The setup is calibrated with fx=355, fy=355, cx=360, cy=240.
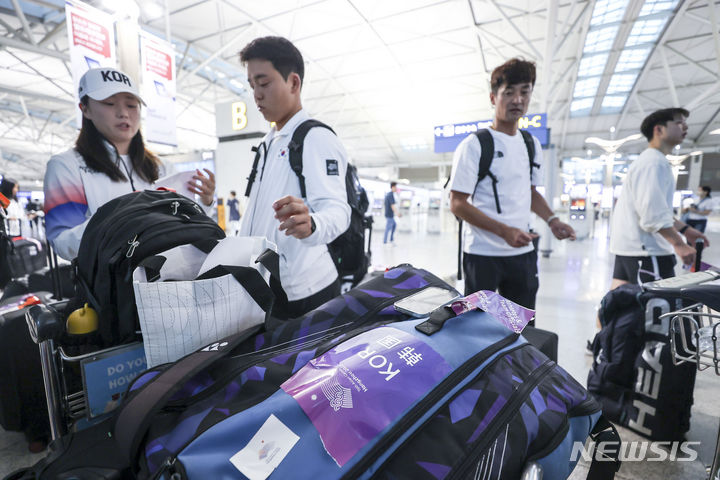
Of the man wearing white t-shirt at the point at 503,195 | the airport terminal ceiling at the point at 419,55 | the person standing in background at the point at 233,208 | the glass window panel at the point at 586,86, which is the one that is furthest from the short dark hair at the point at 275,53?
the glass window panel at the point at 586,86

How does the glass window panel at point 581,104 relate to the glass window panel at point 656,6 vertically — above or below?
below

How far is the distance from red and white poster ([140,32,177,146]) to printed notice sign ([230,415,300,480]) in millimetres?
5142

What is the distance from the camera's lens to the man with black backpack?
1162mm

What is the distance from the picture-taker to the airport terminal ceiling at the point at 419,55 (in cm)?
974

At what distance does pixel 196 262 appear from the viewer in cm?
87

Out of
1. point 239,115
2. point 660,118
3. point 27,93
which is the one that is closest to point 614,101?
point 239,115

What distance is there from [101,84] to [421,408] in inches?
59.9

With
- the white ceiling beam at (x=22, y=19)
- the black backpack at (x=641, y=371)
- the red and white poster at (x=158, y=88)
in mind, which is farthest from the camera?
the white ceiling beam at (x=22, y=19)

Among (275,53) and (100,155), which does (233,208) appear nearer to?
A: (100,155)

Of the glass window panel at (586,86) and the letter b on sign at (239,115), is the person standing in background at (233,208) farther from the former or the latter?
the glass window panel at (586,86)

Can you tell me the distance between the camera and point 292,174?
1.22 meters

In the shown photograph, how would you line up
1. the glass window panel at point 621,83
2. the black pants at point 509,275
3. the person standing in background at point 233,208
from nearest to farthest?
the black pants at point 509,275 < the person standing in background at point 233,208 < the glass window panel at point 621,83

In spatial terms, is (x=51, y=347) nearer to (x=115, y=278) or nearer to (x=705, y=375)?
(x=115, y=278)

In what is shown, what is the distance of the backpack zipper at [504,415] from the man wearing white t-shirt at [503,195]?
0.96m
